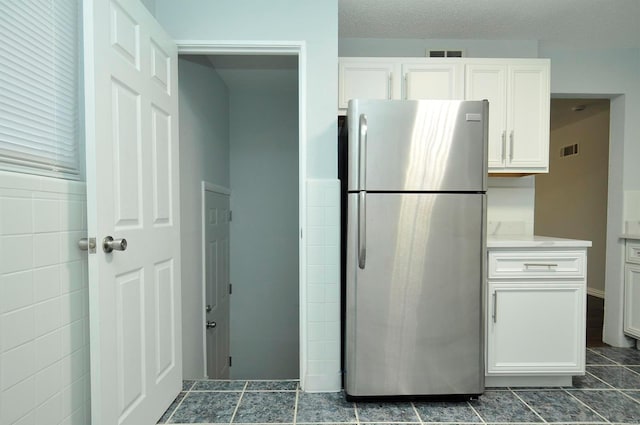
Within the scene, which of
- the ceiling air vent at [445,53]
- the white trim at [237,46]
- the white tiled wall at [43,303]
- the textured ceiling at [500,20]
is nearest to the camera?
the white tiled wall at [43,303]

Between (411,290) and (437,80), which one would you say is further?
(437,80)

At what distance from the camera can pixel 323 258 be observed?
202cm

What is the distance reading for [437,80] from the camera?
231 centimetres

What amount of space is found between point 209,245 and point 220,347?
1.06 meters

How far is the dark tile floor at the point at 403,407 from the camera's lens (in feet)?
5.74

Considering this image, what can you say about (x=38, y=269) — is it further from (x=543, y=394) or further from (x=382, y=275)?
(x=543, y=394)

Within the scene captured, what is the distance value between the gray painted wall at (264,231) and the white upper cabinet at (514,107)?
6.36ft

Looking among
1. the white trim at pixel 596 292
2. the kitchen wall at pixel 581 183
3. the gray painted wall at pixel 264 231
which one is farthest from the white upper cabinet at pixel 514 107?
the white trim at pixel 596 292

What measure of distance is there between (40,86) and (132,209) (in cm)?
55

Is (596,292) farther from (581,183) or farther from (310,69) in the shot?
(310,69)

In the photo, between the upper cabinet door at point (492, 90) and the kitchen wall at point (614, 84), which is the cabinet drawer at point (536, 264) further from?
the kitchen wall at point (614, 84)

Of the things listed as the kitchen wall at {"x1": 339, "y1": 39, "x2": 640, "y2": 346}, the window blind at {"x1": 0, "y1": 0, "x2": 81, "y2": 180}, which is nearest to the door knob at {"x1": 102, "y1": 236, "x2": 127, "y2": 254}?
the window blind at {"x1": 0, "y1": 0, "x2": 81, "y2": 180}

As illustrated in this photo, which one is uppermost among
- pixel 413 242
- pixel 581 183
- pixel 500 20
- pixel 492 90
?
pixel 500 20

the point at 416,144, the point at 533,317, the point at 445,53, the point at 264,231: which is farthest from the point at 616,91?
the point at 264,231
